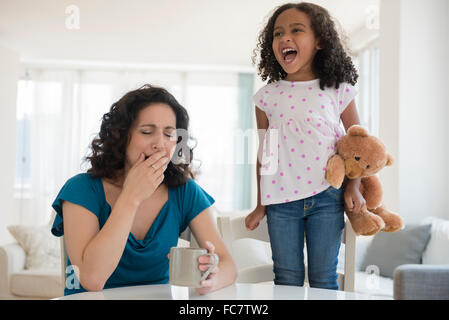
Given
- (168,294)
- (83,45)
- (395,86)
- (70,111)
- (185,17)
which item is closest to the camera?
(168,294)

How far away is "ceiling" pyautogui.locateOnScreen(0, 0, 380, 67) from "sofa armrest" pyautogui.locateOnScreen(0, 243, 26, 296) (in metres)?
1.10

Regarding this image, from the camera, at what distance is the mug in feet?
1.76

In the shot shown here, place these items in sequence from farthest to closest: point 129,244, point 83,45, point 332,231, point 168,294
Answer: point 83,45, point 332,231, point 129,244, point 168,294

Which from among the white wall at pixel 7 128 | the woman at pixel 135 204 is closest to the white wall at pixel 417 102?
the woman at pixel 135 204

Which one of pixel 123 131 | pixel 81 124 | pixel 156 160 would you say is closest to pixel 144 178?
pixel 156 160

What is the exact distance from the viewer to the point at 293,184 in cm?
86

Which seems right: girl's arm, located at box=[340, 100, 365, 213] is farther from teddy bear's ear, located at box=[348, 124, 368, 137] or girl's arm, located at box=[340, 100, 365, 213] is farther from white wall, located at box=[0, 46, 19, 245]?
white wall, located at box=[0, 46, 19, 245]

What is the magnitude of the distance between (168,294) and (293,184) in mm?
375

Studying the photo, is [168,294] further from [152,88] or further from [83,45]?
[83,45]

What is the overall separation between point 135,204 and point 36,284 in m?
1.82

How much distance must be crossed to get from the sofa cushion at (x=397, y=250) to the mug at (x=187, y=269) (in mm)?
1610

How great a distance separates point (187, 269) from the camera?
1.77ft

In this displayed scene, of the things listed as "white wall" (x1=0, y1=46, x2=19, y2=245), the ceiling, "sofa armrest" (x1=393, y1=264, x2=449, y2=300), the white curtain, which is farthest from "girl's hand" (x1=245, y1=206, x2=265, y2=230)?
the white curtain

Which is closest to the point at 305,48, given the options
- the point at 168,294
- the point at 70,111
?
the point at 168,294
